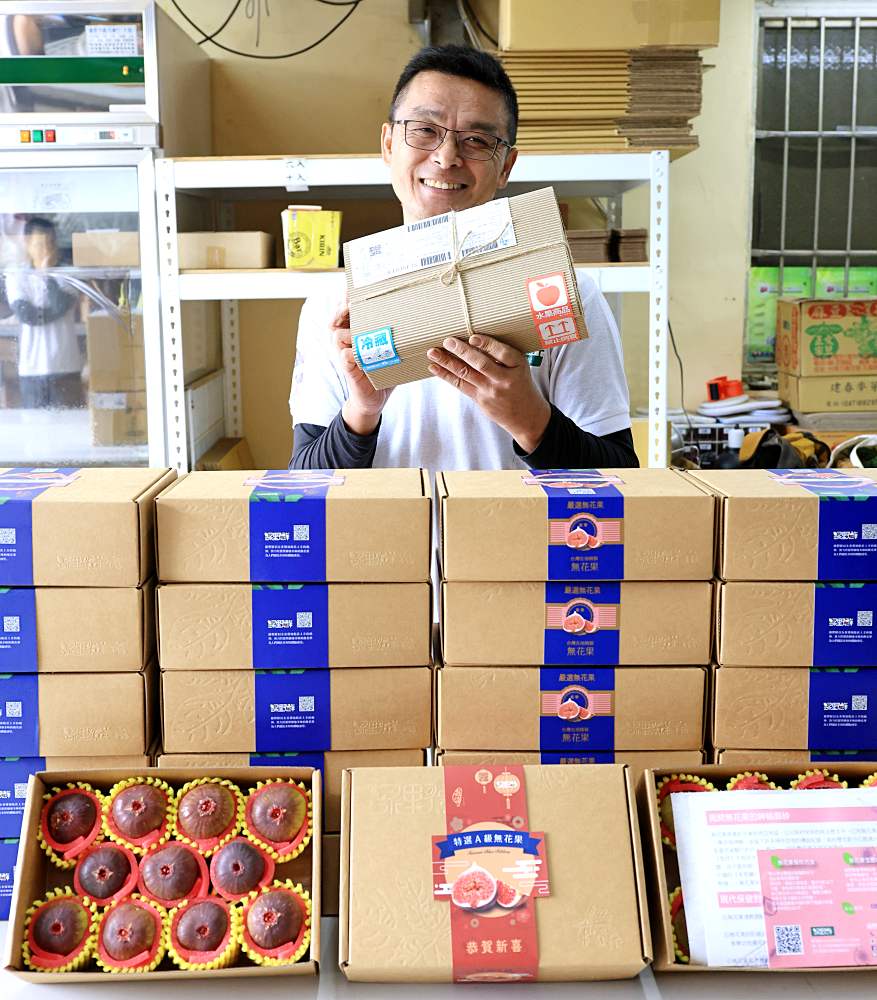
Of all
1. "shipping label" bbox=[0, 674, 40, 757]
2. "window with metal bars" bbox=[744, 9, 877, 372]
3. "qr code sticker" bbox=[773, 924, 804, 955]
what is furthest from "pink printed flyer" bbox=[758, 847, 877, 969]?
"window with metal bars" bbox=[744, 9, 877, 372]

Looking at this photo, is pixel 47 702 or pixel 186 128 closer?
pixel 47 702

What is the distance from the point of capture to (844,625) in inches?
43.3

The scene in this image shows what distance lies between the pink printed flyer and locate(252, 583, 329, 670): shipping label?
48 centimetres

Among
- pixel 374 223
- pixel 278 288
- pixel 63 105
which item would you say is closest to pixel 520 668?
pixel 278 288

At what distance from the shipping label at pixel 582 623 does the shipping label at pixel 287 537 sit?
24 cm

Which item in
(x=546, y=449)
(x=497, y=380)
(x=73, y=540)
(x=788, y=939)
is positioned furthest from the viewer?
(x=546, y=449)

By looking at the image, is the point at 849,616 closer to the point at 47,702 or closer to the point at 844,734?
the point at 844,734

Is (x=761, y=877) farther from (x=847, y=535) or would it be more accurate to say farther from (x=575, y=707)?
(x=847, y=535)

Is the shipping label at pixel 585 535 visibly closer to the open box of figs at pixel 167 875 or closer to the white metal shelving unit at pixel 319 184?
the open box of figs at pixel 167 875

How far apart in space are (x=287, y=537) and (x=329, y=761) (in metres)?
0.24

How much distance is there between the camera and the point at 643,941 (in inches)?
37.8

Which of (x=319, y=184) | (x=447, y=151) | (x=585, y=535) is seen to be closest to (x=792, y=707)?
(x=585, y=535)

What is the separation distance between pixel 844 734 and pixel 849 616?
0.42 feet

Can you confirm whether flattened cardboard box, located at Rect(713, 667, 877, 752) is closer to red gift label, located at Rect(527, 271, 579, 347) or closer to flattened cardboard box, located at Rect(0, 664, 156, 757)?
red gift label, located at Rect(527, 271, 579, 347)
